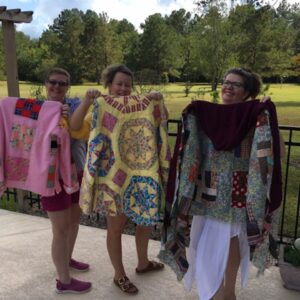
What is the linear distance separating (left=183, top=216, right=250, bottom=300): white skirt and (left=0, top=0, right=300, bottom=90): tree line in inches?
877

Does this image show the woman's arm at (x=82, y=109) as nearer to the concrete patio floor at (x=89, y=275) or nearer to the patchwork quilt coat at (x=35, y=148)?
the patchwork quilt coat at (x=35, y=148)

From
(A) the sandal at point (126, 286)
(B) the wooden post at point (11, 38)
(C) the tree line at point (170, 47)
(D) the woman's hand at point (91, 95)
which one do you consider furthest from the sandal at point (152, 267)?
(C) the tree line at point (170, 47)

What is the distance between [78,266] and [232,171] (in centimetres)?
173

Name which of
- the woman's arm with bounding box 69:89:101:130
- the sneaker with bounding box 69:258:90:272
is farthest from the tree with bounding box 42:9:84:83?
the woman's arm with bounding box 69:89:101:130

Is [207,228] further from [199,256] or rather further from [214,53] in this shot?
[214,53]

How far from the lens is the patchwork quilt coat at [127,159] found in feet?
8.08

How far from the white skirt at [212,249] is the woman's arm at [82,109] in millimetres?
979

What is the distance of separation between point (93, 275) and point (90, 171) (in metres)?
1.15

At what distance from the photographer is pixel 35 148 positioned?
256cm

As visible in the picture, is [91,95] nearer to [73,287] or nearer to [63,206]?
[63,206]

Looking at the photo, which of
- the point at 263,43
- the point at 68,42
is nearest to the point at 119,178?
the point at 263,43

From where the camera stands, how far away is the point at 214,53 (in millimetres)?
29484

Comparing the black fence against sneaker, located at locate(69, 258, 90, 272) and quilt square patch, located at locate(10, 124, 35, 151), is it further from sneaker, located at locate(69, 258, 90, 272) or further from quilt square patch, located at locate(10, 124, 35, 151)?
sneaker, located at locate(69, 258, 90, 272)

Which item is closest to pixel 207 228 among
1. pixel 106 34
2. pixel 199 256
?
pixel 199 256
